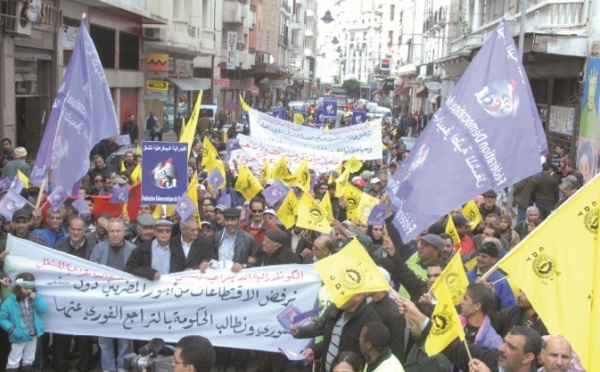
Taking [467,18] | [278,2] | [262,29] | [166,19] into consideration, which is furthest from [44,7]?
[278,2]

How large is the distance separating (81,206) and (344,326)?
16.4ft

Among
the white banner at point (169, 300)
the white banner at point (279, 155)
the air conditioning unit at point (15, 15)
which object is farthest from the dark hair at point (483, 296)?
the air conditioning unit at point (15, 15)

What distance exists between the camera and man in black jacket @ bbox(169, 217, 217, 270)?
8227mm

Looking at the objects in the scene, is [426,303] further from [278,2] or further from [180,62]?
[278,2]

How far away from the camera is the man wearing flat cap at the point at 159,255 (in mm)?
8016

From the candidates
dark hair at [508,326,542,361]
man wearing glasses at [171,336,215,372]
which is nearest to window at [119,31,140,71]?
man wearing glasses at [171,336,215,372]

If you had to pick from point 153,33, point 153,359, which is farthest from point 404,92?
point 153,359

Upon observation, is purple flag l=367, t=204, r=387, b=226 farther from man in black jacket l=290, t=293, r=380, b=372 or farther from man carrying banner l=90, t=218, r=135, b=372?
man in black jacket l=290, t=293, r=380, b=372

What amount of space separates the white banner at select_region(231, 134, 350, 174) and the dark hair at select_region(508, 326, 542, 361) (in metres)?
11.2

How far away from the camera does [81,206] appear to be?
9.90m

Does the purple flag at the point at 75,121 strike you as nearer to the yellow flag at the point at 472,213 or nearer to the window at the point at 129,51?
the yellow flag at the point at 472,213

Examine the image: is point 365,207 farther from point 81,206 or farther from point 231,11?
point 231,11

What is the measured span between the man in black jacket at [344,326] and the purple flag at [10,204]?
13.2 ft

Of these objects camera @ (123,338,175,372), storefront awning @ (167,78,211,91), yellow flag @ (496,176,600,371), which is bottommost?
camera @ (123,338,175,372)
